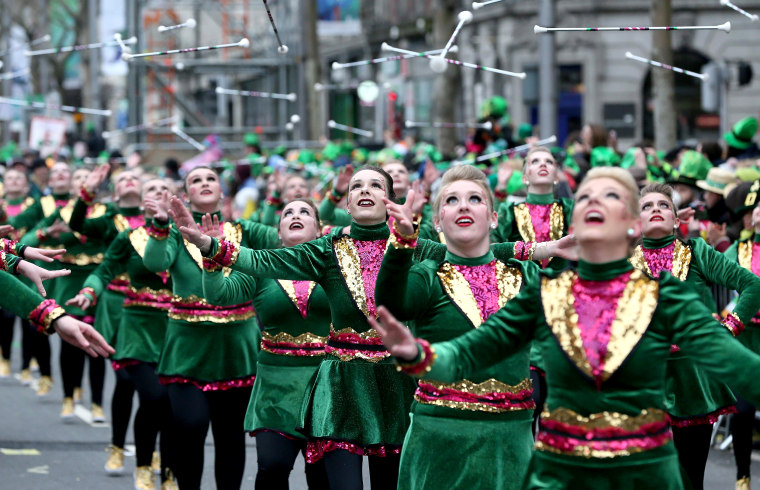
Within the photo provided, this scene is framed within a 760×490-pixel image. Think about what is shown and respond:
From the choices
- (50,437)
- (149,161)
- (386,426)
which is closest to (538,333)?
(386,426)

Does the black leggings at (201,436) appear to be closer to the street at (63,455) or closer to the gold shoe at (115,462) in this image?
the street at (63,455)

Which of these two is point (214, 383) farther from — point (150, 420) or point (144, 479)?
point (144, 479)

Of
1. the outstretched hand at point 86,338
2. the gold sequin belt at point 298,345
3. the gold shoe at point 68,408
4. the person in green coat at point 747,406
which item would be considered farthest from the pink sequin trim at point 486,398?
the gold shoe at point 68,408

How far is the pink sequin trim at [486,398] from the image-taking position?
556cm

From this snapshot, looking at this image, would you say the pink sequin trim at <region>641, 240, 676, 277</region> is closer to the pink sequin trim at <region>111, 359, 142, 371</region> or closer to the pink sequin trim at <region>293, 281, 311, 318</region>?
the pink sequin trim at <region>293, 281, 311, 318</region>

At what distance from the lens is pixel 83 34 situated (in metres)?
46.1

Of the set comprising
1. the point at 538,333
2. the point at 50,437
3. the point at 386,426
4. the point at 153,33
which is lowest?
the point at 50,437

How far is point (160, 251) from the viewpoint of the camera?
796cm

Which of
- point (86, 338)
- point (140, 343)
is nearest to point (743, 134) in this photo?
point (140, 343)

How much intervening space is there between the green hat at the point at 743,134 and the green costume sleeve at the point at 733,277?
17.4 feet

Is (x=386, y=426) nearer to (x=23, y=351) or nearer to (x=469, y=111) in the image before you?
(x=23, y=351)

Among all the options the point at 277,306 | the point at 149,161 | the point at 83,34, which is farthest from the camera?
the point at 83,34

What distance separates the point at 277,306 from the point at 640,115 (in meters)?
25.1

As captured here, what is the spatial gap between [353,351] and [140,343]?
312 cm
